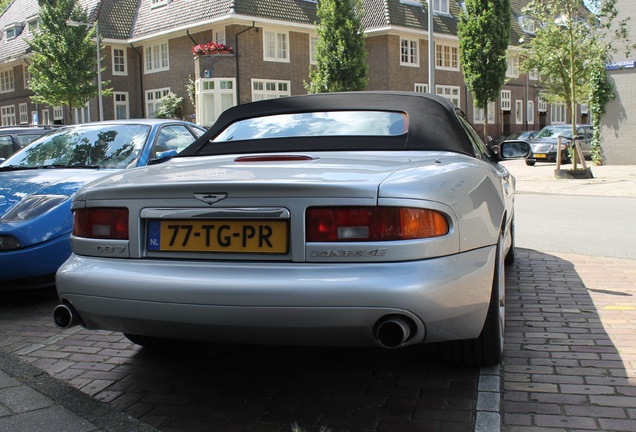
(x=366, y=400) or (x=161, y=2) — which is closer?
(x=366, y=400)

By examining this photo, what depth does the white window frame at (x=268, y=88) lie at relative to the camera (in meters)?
34.8

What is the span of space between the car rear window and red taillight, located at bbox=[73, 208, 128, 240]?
118 centimetres

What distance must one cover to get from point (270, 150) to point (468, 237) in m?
1.40

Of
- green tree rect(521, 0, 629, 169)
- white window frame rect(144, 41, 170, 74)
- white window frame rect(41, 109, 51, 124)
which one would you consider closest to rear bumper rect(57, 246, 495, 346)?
green tree rect(521, 0, 629, 169)

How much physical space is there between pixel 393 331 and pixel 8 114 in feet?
166

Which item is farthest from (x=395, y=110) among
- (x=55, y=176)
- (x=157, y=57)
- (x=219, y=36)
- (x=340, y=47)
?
(x=157, y=57)

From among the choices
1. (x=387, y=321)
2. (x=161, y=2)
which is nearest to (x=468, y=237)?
(x=387, y=321)

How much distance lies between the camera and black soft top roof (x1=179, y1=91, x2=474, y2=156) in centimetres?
377

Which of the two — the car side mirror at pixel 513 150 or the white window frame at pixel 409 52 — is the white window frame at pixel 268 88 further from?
the car side mirror at pixel 513 150

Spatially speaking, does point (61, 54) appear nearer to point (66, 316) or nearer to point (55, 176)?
point (55, 176)

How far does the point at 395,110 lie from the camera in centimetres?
407

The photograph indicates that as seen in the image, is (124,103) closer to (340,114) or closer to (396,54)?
(396,54)

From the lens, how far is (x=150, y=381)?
3.65 meters

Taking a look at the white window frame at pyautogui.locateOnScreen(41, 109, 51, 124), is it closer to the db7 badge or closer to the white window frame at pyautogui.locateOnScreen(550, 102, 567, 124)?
the white window frame at pyautogui.locateOnScreen(550, 102, 567, 124)
